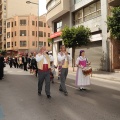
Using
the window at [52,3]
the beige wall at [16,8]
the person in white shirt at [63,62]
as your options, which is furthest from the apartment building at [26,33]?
the person in white shirt at [63,62]

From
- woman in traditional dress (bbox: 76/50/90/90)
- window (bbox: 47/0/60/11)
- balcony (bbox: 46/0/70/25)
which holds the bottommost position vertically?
woman in traditional dress (bbox: 76/50/90/90)

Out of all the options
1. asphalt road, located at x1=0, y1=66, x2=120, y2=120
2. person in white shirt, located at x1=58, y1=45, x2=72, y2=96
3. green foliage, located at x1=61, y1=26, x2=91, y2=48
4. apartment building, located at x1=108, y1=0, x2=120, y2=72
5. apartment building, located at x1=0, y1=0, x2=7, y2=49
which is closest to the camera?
asphalt road, located at x1=0, y1=66, x2=120, y2=120

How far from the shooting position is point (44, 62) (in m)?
8.94

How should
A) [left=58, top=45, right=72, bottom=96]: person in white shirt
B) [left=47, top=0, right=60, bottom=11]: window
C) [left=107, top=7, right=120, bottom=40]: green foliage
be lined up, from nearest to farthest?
[left=58, top=45, right=72, bottom=96]: person in white shirt → [left=107, top=7, right=120, bottom=40]: green foliage → [left=47, top=0, right=60, bottom=11]: window

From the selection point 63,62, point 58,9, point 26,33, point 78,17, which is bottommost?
point 63,62

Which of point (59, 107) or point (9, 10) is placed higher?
point (9, 10)

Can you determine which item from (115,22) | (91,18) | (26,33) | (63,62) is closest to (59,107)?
(63,62)

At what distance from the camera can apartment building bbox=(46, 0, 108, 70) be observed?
23.2 m

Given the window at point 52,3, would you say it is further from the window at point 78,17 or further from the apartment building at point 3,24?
the apartment building at point 3,24

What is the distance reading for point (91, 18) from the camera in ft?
87.1

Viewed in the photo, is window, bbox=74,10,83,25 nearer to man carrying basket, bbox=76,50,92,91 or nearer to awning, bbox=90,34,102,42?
awning, bbox=90,34,102,42

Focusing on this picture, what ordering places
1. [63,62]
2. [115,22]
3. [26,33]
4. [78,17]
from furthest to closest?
1. [26,33]
2. [78,17]
3. [115,22]
4. [63,62]

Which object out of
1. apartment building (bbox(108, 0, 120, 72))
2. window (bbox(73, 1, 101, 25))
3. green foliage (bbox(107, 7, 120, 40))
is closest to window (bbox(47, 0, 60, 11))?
window (bbox(73, 1, 101, 25))

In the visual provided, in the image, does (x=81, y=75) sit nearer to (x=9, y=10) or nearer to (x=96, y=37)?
(x=96, y=37)
